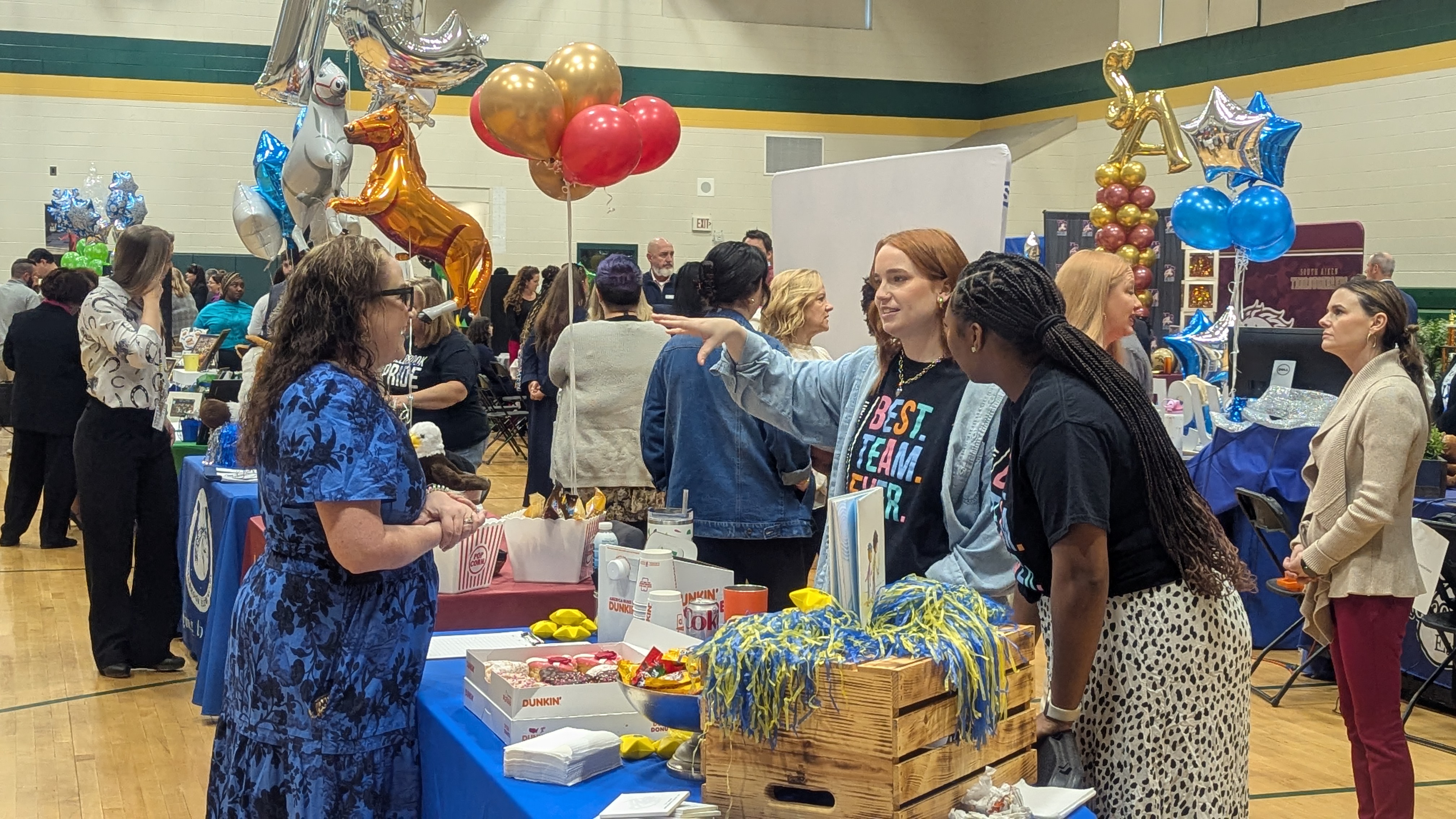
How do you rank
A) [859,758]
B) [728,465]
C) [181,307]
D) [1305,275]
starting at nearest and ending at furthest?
1. [859,758]
2. [728,465]
3. [1305,275]
4. [181,307]

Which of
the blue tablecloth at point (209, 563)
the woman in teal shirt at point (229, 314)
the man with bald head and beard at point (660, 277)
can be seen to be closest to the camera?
the blue tablecloth at point (209, 563)

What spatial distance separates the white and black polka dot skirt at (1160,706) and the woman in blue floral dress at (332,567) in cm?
104

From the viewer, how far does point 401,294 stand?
221 centimetres

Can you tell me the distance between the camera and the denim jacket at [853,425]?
2346 mm

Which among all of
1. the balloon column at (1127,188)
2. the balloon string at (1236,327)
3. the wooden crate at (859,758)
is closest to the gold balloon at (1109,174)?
the balloon column at (1127,188)

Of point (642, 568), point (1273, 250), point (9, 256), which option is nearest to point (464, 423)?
point (642, 568)

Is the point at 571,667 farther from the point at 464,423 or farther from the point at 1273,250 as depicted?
the point at 1273,250

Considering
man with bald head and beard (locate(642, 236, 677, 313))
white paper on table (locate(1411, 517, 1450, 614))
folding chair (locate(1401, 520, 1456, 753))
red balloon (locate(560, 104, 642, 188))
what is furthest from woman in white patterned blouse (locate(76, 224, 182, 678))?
man with bald head and beard (locate(642, 236, 677, 313))

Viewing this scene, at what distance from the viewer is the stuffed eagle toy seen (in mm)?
3469

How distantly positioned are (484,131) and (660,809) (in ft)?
8.24

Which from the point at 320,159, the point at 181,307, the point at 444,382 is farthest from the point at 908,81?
the point at 320,159

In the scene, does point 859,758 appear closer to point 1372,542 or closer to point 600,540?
point 600,540

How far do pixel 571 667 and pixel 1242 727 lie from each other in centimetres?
103

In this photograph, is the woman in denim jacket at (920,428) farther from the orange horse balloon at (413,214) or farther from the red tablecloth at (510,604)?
the orange horse balloon at (413,214)
